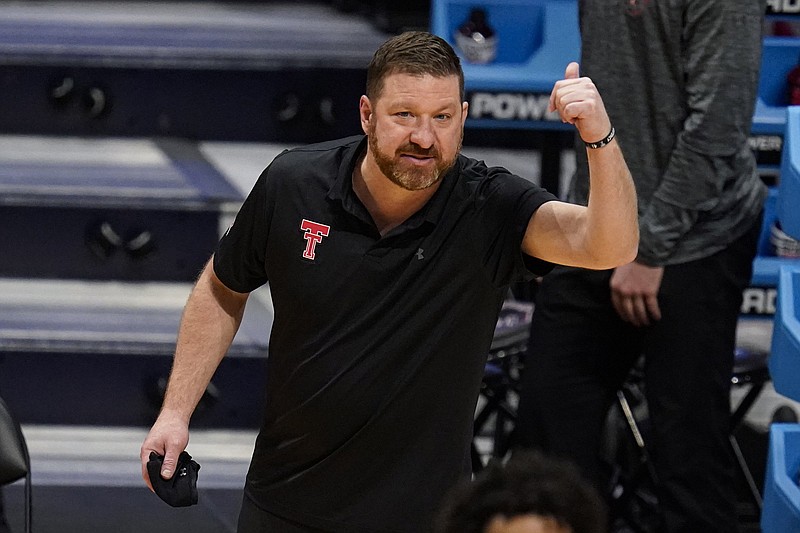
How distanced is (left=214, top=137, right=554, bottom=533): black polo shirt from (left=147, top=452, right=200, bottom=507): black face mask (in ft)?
0.53

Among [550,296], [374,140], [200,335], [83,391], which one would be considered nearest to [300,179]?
[374,140]

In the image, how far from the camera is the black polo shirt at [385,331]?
7.90ft

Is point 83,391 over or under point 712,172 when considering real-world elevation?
under

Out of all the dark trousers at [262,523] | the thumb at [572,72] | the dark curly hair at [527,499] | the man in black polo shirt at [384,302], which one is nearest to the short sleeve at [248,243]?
the man in black polo shirt at [384,302]

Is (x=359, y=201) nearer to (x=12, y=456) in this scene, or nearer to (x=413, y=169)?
(x=413, y=169)

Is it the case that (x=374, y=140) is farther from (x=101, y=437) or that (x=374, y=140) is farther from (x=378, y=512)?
(x=101, y=437)

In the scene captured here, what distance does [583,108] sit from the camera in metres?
2.17

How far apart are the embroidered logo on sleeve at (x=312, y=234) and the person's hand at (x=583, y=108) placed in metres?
0.48

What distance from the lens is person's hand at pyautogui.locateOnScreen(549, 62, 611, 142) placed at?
7.14 feet

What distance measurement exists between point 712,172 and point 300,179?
3.44 ft

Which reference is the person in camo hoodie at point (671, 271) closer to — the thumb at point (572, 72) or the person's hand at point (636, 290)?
the person's hand at point (636, 290)

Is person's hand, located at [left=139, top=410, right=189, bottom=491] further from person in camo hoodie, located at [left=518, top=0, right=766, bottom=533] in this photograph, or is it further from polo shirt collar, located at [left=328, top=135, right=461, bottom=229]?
person in camo hoodie, located at [left=518, top=0, right=766, bottom=533]

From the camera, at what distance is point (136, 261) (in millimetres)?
4508

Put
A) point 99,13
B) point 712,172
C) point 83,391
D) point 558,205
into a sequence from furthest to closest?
point 99,13 < point 83,391 < point 712,172 < point 558,205
